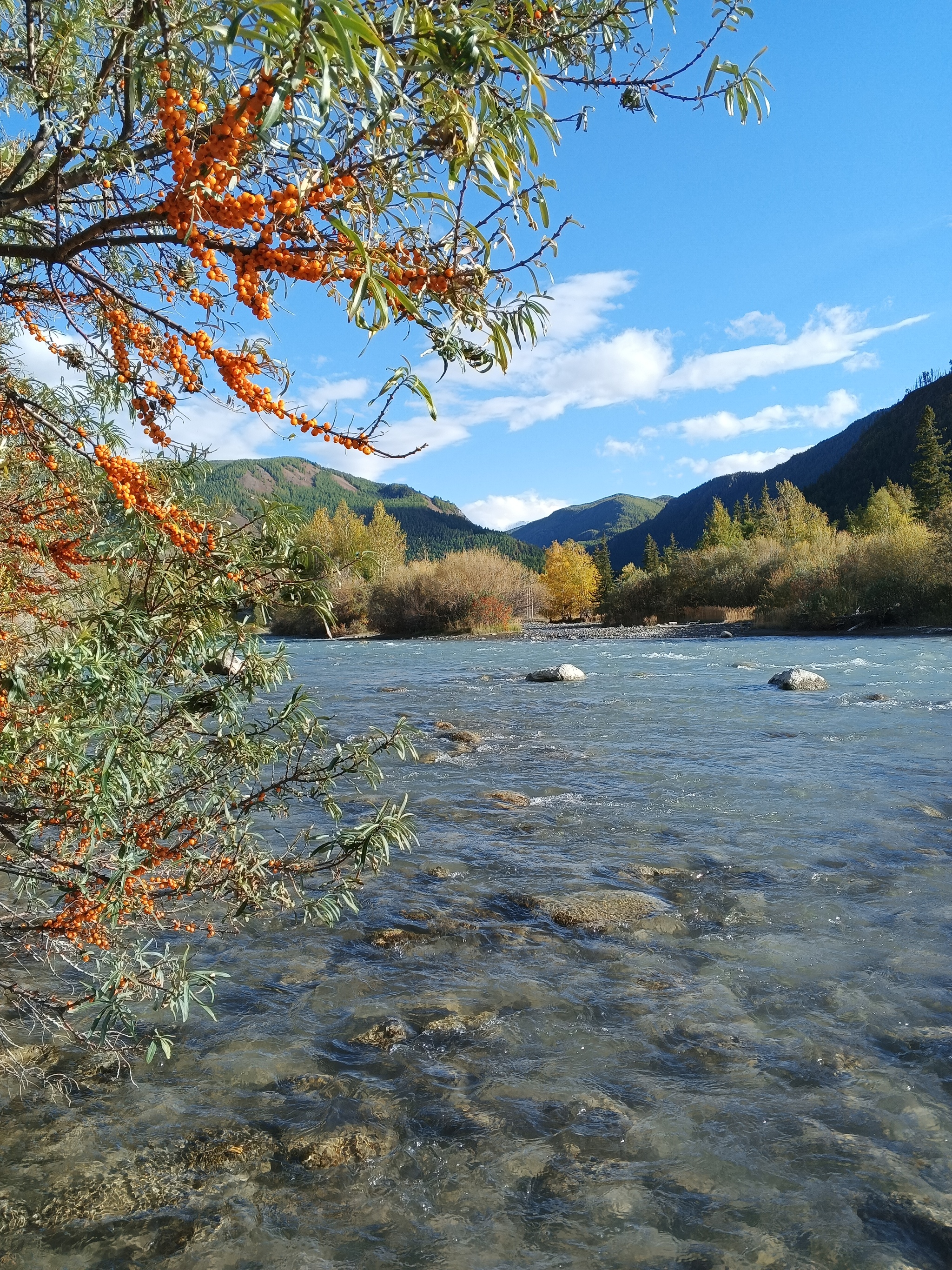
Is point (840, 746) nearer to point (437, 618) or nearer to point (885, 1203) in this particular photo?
point (885, 1203)

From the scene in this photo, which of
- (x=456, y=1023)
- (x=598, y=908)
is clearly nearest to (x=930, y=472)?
(x=598, y=908)

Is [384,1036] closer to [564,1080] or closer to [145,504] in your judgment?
[564,1080]

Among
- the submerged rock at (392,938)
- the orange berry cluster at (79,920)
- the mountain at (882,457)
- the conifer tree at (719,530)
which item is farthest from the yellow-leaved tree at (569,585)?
the mountain at (882,457)

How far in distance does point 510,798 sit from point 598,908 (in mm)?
3272

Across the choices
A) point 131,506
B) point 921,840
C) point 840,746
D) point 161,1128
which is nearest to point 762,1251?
point 161,1128

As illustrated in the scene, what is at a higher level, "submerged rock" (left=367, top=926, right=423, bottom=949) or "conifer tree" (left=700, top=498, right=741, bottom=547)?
"conifer tree" (left=700, top=498, right=741, bottom=547)

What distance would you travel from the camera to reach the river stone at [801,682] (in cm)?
1725

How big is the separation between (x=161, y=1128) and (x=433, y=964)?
1.95 m

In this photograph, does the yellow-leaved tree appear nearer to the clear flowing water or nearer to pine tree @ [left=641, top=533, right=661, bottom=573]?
pine tree @ [left=641, top=533, right=661, bottom=573]

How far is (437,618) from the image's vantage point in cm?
4847

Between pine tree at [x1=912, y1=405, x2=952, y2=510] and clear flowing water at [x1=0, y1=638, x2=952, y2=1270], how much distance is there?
6584cm

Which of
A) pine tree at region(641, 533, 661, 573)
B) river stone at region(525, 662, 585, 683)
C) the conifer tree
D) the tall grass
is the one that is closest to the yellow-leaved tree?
the tall grass

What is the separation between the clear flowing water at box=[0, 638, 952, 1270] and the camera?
9.38ft

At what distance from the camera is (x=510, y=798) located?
9008mm
